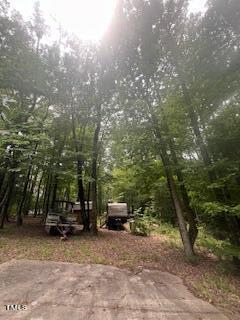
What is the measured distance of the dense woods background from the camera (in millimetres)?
7426

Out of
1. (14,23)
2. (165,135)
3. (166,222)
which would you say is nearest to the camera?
(165,135)

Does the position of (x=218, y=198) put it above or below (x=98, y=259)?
above

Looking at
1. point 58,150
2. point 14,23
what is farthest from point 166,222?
point 14,23

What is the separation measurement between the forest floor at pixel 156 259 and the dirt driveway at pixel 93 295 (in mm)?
553

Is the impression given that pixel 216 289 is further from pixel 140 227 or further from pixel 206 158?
pixel 140 227

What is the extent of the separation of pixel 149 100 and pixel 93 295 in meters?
7.74

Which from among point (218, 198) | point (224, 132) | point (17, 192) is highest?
point (17, 192)

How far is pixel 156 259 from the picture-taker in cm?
961

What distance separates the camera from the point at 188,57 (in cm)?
829

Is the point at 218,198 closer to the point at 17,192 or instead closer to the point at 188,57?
the point at 188,57

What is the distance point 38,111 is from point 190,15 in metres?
11.5

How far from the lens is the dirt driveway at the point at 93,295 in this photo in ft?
15.3

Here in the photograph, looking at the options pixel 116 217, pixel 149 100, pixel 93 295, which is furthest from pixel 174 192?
pixel 116 217

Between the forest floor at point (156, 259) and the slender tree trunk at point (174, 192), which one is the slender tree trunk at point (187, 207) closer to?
the slender tree trunk at point (174, 192)
